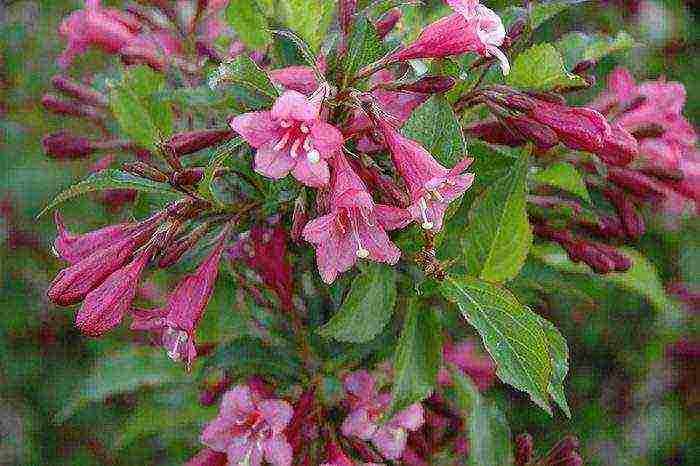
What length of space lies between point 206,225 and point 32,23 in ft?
8.12

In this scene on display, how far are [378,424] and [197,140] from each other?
539 mm

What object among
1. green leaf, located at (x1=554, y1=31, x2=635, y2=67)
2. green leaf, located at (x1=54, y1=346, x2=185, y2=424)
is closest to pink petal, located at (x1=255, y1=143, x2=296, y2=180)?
green leaf, located at (x1=554, y1=31, x2=635, y2=67)

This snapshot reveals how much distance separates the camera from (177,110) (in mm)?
1682

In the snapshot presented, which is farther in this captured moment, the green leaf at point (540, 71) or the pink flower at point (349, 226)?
the green leaf at point (540, 71)

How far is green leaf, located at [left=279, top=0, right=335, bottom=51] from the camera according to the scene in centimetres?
147

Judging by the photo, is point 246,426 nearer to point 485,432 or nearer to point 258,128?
point 485,432

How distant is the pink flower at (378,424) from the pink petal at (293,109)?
1.93 feet

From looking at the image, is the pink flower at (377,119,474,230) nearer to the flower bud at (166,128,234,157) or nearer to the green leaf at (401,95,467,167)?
the green leaf at (401,95,467,167)

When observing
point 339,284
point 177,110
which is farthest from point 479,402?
point 177,110

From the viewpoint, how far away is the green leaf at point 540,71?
1.35 meters

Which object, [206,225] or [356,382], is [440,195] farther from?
[356,382]

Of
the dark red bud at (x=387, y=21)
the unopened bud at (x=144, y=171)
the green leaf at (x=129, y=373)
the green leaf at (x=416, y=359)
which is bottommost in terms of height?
the green leaf at (x=129, y=373)

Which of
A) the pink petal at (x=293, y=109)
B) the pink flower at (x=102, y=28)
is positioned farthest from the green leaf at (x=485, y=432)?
the pink flower at (x=102, y=28)

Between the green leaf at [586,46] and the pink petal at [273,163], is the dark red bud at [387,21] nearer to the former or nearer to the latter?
the green leaf at [586,46]
